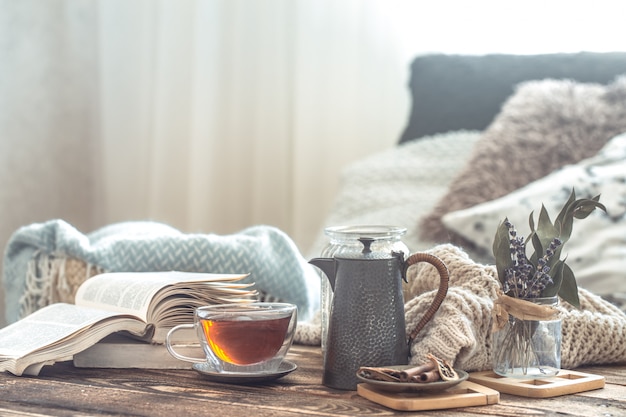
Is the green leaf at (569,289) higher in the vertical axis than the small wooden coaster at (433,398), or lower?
higher

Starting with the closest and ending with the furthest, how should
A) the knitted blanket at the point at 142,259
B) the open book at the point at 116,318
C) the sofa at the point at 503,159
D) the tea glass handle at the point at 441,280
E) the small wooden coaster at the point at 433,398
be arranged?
the small wooden coaster at the point at 433,398 < the tea glass handle at the point at 441,280 < the open book at the point at 116,318 < the knitted blanket at the point at 142,259 < the sofa at the point at 503,159

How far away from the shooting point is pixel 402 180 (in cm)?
210

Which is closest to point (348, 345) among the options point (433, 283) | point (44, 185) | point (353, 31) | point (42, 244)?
point (433, 283)

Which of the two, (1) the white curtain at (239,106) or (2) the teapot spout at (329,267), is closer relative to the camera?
(2) the teapot spout at (329,267)

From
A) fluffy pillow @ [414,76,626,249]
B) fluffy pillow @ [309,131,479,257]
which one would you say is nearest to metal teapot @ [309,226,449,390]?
fluffy pillow @ [414,76,626,249]

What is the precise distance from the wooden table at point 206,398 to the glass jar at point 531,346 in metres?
0.04

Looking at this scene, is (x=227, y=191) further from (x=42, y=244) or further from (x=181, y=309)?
(x=181, y=309)

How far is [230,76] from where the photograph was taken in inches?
119

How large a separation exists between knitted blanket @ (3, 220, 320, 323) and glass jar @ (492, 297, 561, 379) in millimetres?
628

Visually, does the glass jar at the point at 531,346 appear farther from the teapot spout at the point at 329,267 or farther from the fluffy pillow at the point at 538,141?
the fluffy pillow at the point at 538,141

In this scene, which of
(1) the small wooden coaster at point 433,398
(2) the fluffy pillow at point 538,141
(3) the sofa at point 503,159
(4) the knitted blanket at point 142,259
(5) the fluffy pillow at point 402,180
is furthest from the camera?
(5) the fluffy pillow at point 402,180

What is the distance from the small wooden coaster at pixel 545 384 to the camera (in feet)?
2.84

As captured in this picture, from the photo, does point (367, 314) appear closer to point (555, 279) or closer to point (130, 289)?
point (555, 279)

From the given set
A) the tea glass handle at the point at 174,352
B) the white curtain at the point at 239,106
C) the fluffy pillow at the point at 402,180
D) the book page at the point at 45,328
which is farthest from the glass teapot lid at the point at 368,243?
the white curtain at the point at 239,106
